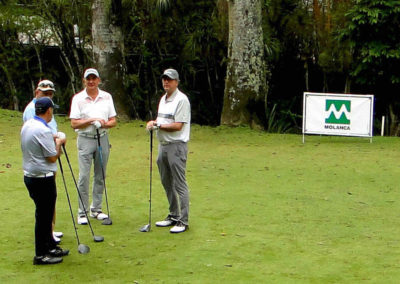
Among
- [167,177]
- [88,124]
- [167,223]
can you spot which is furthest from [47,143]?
[167,223]

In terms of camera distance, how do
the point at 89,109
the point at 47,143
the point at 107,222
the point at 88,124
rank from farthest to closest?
the point at 107,222 → the point at 89,109 → the point at 88,124 → the point at 47,143

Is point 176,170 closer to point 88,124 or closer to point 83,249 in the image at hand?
point 88,124

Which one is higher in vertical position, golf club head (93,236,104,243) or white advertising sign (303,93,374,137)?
white advertising sign (303,93,374,137)

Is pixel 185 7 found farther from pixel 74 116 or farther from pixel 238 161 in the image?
pixel 74 116

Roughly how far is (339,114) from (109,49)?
678 centimetres

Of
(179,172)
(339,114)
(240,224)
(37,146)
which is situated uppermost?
(37,146)

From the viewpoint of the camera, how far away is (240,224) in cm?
797

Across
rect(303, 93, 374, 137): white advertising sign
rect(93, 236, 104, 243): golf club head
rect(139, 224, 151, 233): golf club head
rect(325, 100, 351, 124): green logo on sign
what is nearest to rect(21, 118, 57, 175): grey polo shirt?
rect(93, 236, 104, 243): golf club head

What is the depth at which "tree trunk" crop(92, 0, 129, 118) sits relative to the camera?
60.8ft

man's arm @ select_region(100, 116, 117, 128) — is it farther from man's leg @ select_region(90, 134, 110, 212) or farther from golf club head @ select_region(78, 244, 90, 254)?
golf club head @ select_region(78, 244, 90, 254)

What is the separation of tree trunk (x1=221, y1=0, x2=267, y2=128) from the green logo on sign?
118 inches

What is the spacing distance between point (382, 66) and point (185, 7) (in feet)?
19.8

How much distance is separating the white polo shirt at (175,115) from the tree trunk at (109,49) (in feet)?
37.8

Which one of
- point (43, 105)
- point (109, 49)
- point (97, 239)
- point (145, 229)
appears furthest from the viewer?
point (109, 49)
